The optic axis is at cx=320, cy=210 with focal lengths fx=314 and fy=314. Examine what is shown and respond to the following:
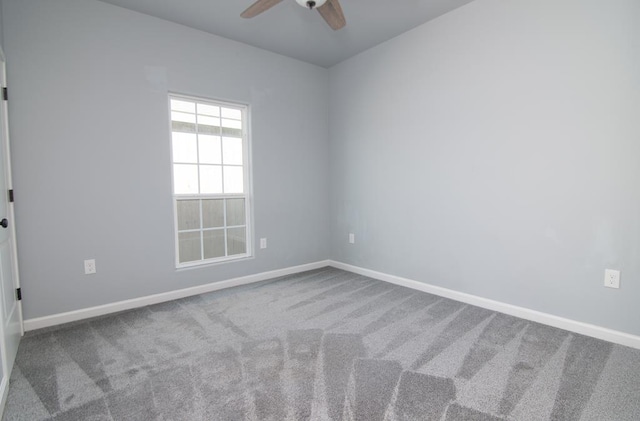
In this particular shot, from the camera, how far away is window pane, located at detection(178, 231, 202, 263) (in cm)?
336

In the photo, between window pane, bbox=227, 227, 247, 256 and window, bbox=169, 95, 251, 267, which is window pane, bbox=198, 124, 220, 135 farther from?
window pane, bbox=227, 227, 247, 256

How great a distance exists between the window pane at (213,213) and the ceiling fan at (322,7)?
1919mm

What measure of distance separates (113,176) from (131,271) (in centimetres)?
90

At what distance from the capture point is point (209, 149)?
11.5 feet

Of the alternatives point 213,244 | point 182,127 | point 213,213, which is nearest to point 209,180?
point 213,213

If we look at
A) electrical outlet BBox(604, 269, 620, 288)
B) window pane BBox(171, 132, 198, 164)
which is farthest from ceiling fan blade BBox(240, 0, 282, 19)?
electrical outlet BBox(604, 269, 620, 288)

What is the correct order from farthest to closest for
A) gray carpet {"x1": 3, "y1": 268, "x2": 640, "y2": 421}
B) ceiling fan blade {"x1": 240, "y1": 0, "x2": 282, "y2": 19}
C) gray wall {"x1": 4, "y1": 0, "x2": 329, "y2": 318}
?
gray wall {"x1": 4, "y1": 0, "x2": 329, "y2": 318} → ceiling fan blade {"x1": 240, "y1": 0, "x2": 282, "y2": 19} → gray carpet {"x1": 3, "y1": 268, "x2": 640, "y2": 421}

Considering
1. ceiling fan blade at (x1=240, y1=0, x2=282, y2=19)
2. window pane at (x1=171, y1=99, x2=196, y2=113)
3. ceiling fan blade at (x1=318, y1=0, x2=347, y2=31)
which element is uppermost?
ceiling fan blade at (x1=240, y1=0, x2=282, y2=19)

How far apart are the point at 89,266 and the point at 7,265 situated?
602 mm

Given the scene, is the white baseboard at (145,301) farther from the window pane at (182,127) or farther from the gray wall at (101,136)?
the window pane at (182,127)

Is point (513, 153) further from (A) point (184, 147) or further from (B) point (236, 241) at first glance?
(A) point (184, 147)

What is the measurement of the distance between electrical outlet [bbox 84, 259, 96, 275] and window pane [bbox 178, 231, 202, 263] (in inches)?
29.6

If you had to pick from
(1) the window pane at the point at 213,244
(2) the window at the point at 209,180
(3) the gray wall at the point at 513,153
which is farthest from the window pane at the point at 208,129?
(3) the gray wall at the point at 513,153

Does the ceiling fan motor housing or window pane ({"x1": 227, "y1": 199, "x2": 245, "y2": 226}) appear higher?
the ceiling fan motor housing
